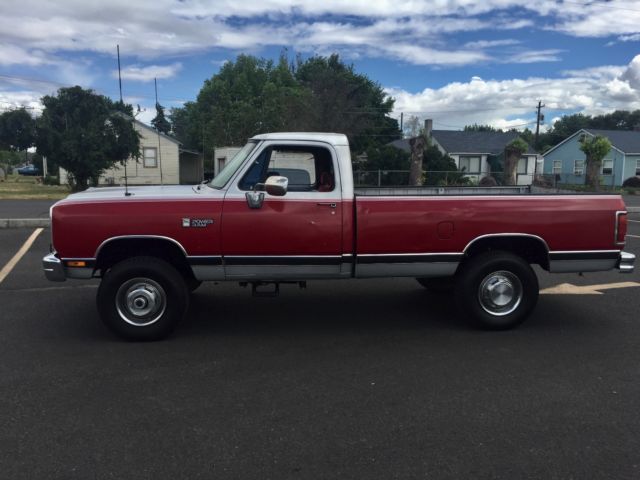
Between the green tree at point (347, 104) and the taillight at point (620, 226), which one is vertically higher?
the green tree at point (347, 104)

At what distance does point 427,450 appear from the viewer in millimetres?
3395

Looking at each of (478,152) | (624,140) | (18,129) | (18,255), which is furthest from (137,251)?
(624,140)

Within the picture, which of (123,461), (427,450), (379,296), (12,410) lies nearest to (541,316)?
(379,296)

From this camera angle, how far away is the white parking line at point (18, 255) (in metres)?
8.35

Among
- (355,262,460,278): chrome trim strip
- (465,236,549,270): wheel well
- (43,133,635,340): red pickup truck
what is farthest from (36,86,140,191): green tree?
(465,236,549,270): wheel well

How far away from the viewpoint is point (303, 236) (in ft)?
17.3

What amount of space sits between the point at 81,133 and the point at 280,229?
26.5 meters

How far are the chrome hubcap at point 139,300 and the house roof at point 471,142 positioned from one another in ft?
140

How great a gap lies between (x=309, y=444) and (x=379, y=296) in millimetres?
3944

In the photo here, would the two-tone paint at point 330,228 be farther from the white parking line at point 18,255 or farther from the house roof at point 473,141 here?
the house roof at point 473,141

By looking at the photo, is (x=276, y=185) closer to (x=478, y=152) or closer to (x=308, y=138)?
(x=308, y=138)

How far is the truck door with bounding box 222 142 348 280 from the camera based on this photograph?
5219 mm

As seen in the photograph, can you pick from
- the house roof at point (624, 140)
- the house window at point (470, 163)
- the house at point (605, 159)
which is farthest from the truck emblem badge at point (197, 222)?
the house roof at point (624, 140)

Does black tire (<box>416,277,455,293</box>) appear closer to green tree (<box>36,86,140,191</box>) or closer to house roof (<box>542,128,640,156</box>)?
green tree (<box>36,86,140,191</box>)
